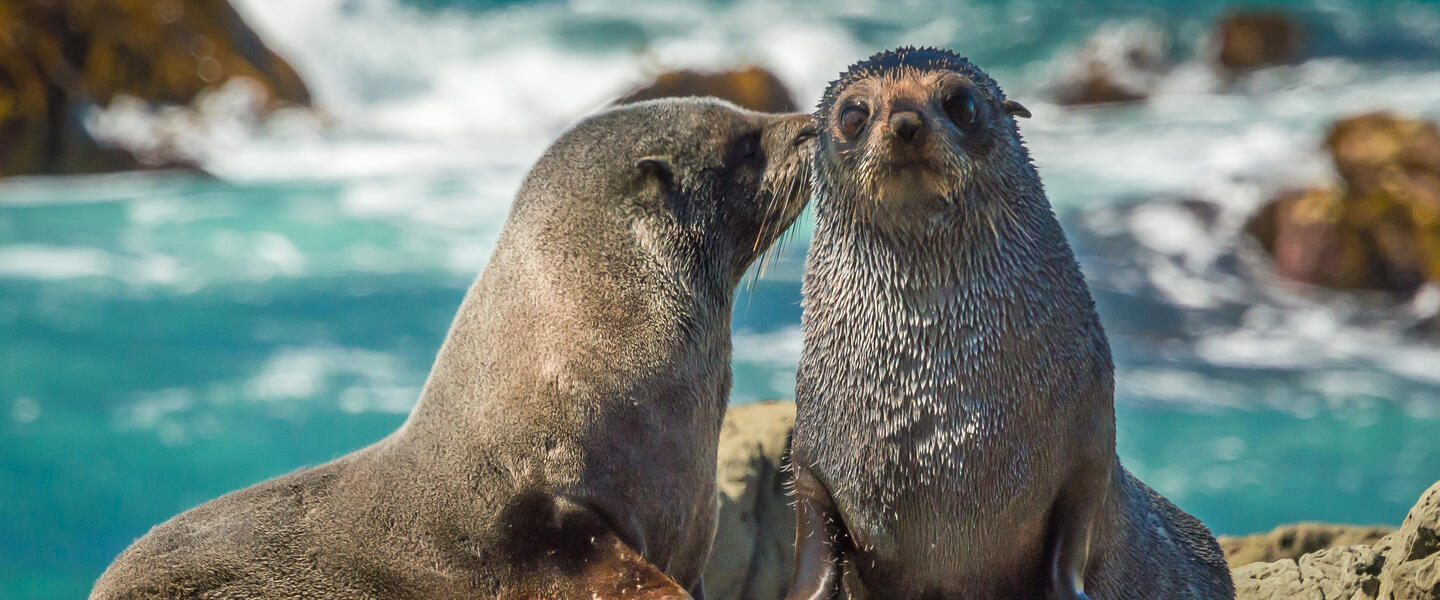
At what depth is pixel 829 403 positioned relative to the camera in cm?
331

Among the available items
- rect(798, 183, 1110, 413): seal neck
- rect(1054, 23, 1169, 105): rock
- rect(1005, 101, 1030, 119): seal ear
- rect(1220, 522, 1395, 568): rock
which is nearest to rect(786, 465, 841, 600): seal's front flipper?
rect(798, 183, 1110, 413): seal neck

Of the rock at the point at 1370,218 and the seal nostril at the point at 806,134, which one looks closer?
the seal nostril at the point at 806,134

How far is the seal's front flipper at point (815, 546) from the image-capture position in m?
3.27

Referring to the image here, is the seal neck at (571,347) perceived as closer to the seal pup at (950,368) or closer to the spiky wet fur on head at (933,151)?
the seal pup at (950,368)

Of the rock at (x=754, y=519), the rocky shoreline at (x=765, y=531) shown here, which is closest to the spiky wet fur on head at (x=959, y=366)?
the rocky shoreline at (x=765, y=531)

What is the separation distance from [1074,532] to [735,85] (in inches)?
402

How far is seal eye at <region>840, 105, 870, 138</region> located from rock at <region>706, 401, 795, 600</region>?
285 centimetres

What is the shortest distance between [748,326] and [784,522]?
7.30 meters

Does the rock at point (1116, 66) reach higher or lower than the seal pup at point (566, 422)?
higher

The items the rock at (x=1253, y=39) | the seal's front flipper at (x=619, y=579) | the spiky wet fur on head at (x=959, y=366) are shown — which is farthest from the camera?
the rock at (x=1253, y=39)

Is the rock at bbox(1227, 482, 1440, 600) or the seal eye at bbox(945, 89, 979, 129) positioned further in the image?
the rock at bbox(1227, 482, 1440, 600)

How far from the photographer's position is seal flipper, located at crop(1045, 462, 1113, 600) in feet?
10.3

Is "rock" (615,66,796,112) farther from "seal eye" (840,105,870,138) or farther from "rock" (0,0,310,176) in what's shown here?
"seal eye" (840,105,870,138)

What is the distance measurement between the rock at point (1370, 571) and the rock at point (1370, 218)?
8.23m
